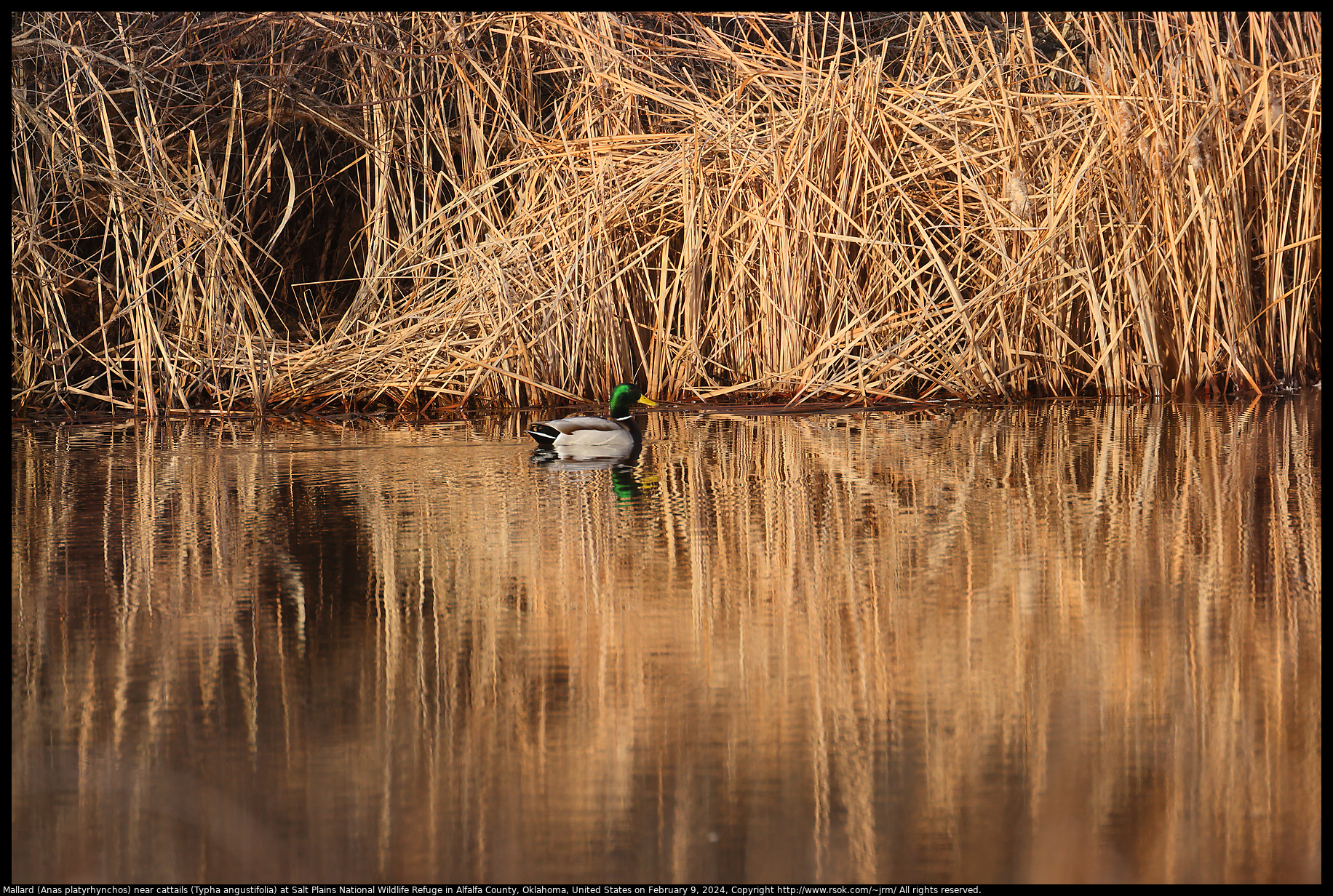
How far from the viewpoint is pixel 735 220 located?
28.5 feet

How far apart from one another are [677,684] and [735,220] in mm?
6043

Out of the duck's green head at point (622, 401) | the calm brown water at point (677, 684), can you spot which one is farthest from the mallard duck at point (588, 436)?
the calm brown water at point (677, 684)

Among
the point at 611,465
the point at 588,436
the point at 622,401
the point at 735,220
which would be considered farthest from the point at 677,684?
the point at 735,220

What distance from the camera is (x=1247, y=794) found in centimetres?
235

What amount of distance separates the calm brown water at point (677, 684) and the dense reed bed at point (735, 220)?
3.04m

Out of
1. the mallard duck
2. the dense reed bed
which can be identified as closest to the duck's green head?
the mallard duck

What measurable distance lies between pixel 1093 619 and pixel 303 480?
347 cm

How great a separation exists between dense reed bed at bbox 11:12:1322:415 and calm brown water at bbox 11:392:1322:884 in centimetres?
304

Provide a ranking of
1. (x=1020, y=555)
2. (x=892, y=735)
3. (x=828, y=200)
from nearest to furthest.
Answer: (x=892, y=735) → (x=1020, y=555) → (x=828, y=200)

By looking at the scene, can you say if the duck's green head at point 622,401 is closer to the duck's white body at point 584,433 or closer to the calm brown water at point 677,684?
the duck's white body at point 584,433

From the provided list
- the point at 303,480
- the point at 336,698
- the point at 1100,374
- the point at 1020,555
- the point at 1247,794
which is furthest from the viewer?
the point at 1100,374

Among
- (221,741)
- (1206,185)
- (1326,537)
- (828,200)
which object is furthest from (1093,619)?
(1206,185)

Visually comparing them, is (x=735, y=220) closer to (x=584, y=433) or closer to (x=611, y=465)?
(x=584, y=433)

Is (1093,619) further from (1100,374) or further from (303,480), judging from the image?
(1100,374)
